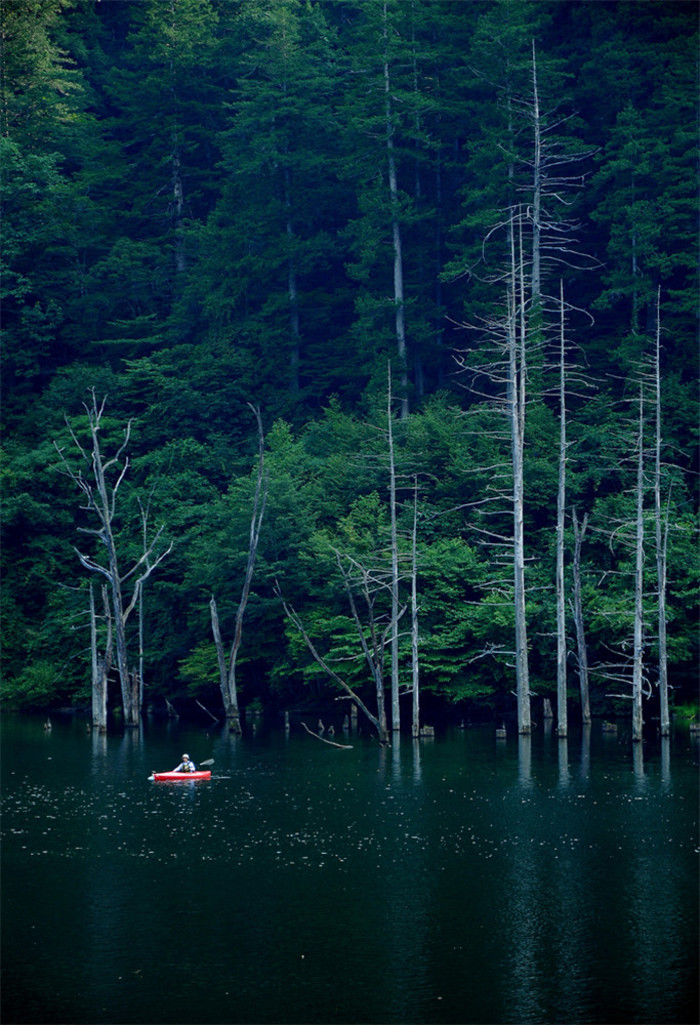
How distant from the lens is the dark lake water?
57.4 ft

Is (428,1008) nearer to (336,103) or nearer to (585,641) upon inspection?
(585,641)

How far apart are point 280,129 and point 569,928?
1937 inches

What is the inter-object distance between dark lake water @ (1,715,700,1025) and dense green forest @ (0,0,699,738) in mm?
8541

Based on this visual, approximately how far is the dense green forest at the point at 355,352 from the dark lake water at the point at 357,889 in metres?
8.54

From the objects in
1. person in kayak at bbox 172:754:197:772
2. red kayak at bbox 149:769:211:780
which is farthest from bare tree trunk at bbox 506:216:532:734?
person in kayak at bbox 172:754:197:772

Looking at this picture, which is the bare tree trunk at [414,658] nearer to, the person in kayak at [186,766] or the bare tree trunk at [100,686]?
the person in kayak at [186,766]

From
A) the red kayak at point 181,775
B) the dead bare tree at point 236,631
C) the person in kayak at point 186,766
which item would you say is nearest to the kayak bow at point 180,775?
the red kayak at point 181,775

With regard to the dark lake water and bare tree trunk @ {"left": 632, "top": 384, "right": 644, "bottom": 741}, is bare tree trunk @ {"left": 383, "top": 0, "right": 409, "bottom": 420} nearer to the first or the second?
bare tree trunk @ {"left": 632, "top": 384, "right": 644, "bottom": 741}

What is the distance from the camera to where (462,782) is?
105ft

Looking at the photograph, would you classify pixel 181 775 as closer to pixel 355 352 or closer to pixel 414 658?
pixel 414 658

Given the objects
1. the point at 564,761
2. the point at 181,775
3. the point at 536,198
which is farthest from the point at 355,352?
the point at 181,775

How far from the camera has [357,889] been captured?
22672 mm

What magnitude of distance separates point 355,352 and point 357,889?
1642 inches

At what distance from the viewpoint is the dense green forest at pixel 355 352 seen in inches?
1740
